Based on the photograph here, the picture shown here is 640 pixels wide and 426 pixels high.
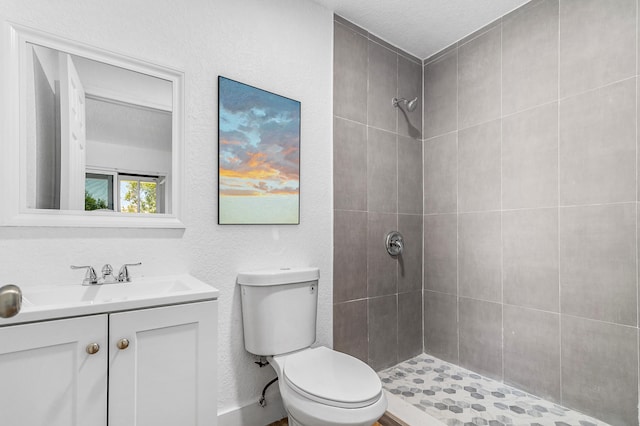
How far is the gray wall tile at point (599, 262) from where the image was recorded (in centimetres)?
158

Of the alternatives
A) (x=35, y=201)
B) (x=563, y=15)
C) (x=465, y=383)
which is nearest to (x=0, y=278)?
(x=35, y=201)

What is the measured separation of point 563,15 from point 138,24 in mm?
2187

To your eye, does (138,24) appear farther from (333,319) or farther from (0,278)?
(333,319)

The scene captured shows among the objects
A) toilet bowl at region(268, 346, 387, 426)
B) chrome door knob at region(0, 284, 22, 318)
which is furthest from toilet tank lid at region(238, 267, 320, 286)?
chrome door knob at region(0, 284, 22, 318)

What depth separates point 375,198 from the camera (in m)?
2.23

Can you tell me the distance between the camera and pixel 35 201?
1213 millimetres

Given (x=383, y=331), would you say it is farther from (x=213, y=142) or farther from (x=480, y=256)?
(x=213, y=142)

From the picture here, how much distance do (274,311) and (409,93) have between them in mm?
1879

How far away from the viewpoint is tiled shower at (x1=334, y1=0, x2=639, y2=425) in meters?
1.64

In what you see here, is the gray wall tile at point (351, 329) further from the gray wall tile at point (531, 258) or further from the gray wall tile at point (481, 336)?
the gray wall tile at point (531, 258)

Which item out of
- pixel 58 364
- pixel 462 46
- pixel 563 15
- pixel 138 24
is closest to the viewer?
pixel 58 364

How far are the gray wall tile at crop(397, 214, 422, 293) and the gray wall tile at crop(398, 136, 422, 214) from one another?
8 cm

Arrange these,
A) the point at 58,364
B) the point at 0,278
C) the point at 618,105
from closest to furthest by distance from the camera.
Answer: the point at 58,364, the point at 0,278, the point at 618,105

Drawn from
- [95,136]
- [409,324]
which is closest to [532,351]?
[409,324]
